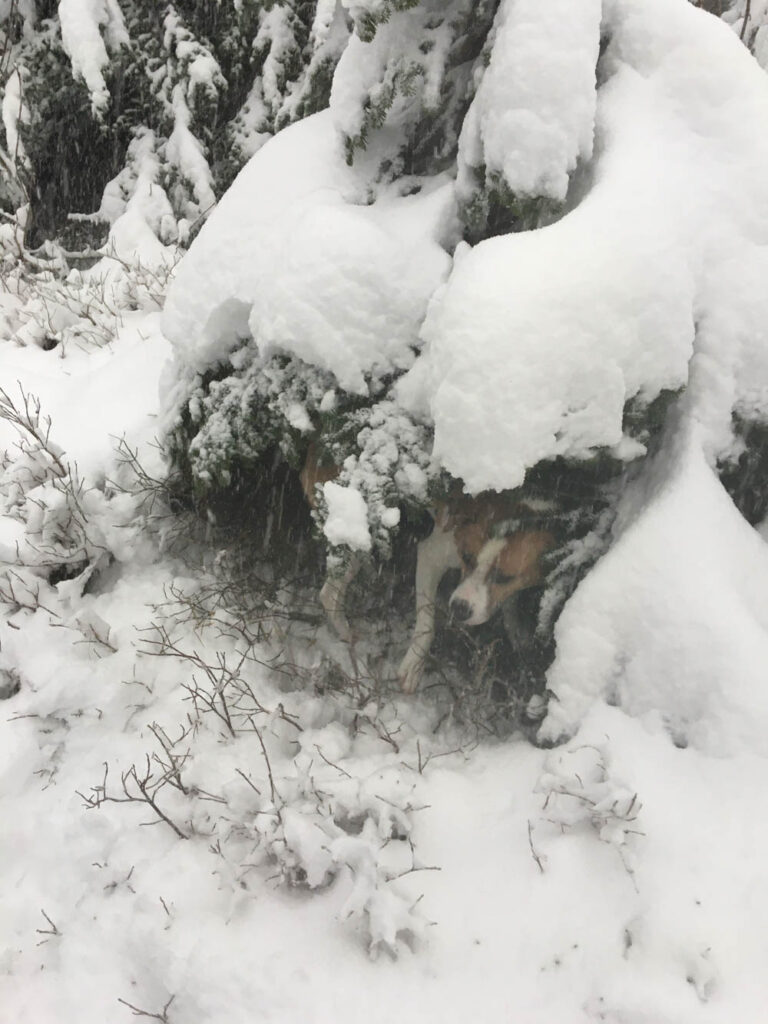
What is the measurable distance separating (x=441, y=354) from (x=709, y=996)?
183 cm

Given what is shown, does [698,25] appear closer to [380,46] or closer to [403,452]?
[380,46]

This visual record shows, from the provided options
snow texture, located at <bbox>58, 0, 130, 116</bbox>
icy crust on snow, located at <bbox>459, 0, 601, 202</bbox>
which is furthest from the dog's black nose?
snow texture, located at <bbox>58, 0, 130, 116</bbox>

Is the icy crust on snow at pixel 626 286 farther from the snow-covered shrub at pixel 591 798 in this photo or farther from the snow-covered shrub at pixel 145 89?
the snow-covered shrub at pixel 145 89

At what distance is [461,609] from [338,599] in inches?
19.3

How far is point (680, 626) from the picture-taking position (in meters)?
2.12

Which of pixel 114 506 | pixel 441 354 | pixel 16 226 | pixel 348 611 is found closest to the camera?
pixel 441 354

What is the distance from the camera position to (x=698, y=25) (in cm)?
242

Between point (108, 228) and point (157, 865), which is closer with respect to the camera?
point (157, 865)

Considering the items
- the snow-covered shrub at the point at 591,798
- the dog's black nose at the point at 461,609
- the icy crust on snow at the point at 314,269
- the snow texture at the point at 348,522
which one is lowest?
the snow-covered shrub at the point at 591,798

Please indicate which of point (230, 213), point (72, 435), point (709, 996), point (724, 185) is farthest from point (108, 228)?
point (709, 996)

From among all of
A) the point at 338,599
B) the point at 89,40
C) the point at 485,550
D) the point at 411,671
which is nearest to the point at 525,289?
the point at 485,550

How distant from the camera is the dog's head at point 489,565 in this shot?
2338 millimetres

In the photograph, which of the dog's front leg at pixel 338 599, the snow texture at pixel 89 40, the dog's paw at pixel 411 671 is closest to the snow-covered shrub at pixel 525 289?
the dog's front leg at pixel 338 599

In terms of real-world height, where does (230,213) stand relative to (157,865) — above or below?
above
